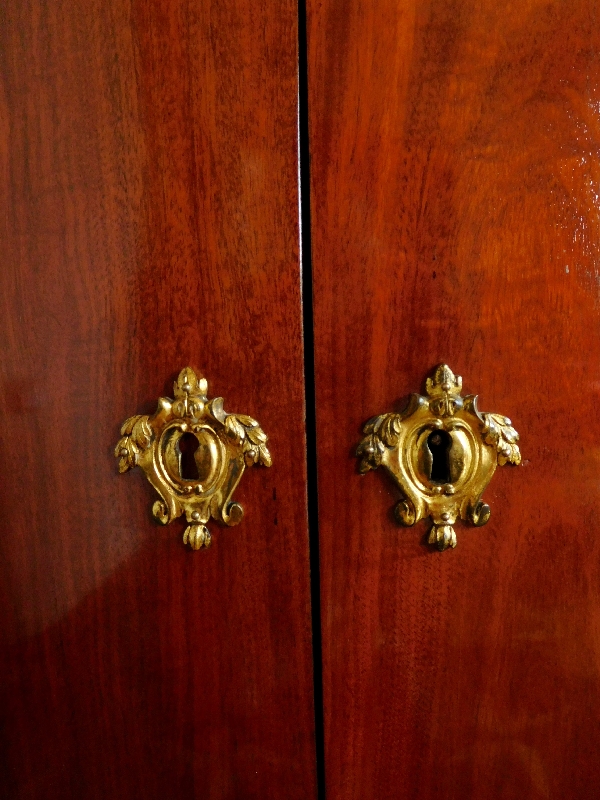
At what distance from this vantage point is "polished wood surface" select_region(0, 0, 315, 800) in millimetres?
370

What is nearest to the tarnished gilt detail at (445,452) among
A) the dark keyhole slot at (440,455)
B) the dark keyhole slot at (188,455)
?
the dark keyhole slot at (440,455)

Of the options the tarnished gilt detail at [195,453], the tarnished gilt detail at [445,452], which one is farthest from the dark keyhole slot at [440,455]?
the tarnished gilt detail at [195,453]

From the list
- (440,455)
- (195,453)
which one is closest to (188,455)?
(195,453)

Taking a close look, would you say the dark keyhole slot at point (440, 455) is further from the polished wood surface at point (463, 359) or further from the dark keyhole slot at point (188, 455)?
the dark keyhole slot at point (188, 455)

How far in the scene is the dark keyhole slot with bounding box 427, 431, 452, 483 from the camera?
14.9 inches

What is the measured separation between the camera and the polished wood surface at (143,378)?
1.21 ft

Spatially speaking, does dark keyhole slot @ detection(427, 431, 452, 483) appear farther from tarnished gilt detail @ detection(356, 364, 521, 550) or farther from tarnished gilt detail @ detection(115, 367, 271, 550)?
tarnished gilt detail @ detection(115, 367, 271, 550)

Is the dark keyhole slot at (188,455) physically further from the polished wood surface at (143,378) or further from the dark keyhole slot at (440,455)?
the dark keyhole slot at (440,455)

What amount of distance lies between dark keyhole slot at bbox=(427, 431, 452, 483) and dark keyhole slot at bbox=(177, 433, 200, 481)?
0.48 feet

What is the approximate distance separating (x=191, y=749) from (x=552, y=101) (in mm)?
461

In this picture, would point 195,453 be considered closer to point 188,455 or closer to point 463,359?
point 188,455

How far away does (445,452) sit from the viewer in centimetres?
38

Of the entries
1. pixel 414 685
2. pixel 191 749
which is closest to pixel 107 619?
pixel 191 749

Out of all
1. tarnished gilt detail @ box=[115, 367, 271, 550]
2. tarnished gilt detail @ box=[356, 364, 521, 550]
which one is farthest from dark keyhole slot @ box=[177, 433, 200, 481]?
tarnished gilt detail @ box=[356, 364, 521, 550]
